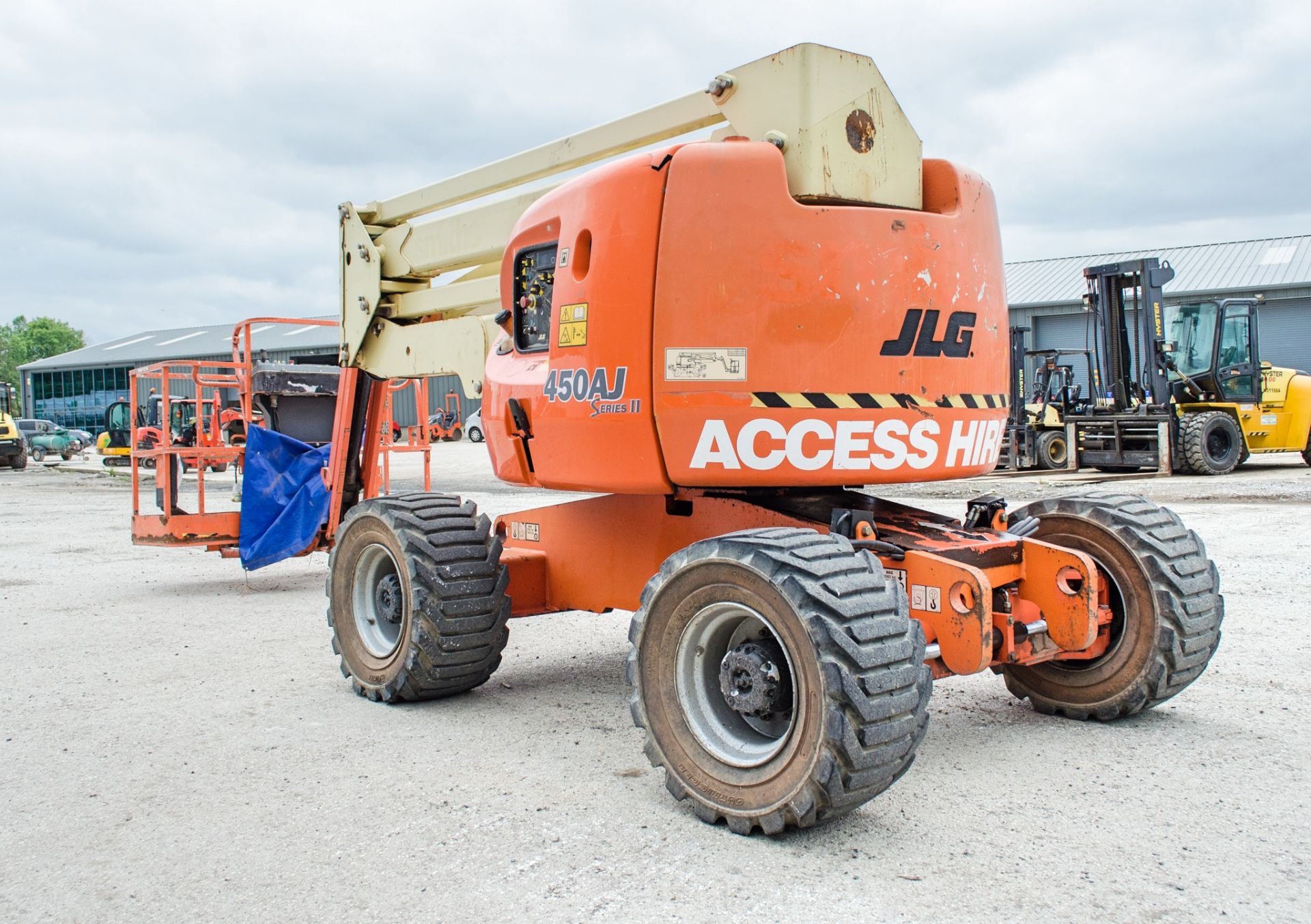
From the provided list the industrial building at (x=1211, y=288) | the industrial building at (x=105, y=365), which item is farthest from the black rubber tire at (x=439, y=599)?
the industrial building at (x=105, y=365)

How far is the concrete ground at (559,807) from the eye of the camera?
337cm

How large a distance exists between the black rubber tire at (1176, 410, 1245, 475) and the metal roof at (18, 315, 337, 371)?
39777 millimetres

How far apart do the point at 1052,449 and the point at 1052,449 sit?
2 cm

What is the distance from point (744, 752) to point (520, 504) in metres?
13.3

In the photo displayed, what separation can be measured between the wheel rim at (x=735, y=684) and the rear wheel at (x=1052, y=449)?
18776 mm

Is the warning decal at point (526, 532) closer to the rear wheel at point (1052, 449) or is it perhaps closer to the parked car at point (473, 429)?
the rear wheel at point (1052, 449)

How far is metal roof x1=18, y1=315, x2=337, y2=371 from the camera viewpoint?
180 ft

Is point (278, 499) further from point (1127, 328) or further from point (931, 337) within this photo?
point (1127, 328)

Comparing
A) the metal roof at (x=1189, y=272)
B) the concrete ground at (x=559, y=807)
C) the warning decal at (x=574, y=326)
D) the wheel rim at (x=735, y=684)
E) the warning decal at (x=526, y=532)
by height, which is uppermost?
the metal roof at (x=1189, y=272)

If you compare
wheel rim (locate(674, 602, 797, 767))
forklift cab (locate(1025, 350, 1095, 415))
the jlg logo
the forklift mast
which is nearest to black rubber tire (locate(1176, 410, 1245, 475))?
the forklift mast

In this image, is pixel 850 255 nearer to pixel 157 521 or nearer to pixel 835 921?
pixel 835 921

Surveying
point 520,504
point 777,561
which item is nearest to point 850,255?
point 777,561

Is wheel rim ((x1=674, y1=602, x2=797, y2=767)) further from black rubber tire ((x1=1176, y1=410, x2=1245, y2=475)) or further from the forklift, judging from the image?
the forklift

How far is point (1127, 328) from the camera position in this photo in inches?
771
